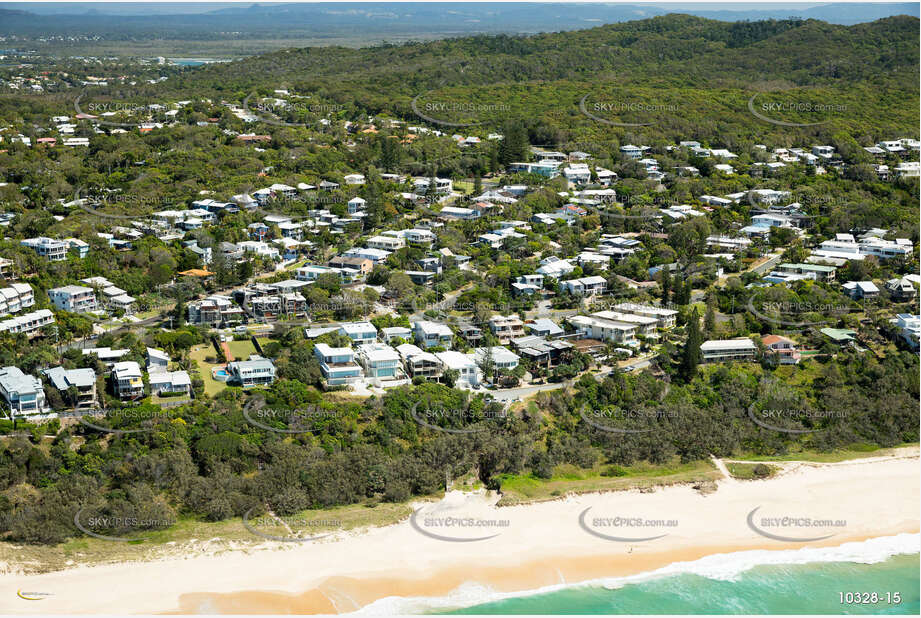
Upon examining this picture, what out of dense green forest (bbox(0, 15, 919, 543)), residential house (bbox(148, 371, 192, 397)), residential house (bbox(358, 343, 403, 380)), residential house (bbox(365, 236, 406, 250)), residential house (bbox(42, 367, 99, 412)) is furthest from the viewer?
residential house (bbox(365, 236, 406, 250))

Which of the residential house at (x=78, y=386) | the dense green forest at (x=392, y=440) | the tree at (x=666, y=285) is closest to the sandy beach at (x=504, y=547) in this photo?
the dense green forest at (x=392, y=440)

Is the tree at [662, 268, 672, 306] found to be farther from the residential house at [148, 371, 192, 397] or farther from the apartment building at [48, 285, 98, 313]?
the apartment building at [48, 285, 98, 313]

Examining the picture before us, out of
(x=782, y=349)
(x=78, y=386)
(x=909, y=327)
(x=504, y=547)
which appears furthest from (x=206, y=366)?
(x=909, y=327)

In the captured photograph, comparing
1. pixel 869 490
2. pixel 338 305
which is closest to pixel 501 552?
pixel 869 490

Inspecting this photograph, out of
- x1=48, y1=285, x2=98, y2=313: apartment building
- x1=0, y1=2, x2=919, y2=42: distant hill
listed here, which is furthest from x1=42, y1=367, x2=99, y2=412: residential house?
x1=0, y1=2, x2=919, y2=42: distant hill

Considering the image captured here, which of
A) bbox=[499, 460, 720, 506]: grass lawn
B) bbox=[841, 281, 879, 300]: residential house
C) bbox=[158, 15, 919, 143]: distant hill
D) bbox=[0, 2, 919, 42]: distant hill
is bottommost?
bbox=[499, 460, 720, 506]: grass lawn

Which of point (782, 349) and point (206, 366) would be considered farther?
point (782, 349)

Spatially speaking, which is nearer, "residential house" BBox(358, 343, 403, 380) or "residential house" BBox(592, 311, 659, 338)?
"residential house" BBox(358, 343, 403, 380)

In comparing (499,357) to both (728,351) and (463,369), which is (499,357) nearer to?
(463,369)

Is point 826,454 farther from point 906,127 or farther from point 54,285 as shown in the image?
point 906,127
